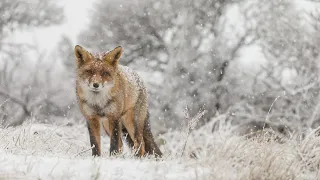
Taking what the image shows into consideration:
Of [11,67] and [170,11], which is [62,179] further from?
[11,67]

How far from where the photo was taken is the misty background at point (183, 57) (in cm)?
2070

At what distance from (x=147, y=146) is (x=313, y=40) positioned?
1278 centimetres

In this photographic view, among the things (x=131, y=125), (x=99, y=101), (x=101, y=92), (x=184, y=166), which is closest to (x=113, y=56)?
(x=101, y=92)

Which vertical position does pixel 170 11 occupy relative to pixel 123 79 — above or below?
above

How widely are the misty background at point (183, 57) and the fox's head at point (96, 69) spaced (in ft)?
41.3

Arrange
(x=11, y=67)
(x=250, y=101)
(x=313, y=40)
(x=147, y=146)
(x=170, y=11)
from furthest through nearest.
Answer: (x=11, y=67) < (x=170, y=11) < (x=250, y=101) < (x=313, y=40) < (x=147, y=146)

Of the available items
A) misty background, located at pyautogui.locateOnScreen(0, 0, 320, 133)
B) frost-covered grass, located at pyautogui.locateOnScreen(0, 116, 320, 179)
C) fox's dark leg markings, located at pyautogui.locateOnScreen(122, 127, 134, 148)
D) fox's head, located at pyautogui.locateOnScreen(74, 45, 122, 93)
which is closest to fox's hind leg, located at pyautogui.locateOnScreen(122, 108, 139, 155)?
fox's dark leg markings, located at pyautogui.locateOnScreen(122, 127, 134, 148)

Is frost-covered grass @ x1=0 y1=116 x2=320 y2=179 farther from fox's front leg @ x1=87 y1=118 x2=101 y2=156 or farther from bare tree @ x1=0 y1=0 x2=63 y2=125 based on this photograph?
bare tree @ x1=0 y1=0 x2=63 y2=125

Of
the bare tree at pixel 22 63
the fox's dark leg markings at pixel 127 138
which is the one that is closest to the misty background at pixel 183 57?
the bare tree at pixel 22 63

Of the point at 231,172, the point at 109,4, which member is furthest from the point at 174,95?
the point at 231,172

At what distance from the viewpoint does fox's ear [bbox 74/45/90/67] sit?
753cm

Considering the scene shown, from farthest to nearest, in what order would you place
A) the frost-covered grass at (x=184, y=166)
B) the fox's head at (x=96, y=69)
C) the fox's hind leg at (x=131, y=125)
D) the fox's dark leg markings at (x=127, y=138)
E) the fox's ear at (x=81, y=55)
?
the fox's dark leg markings at (x=127, y=138) → the fox's hind leg at (x=131, y=125) → the fox's ear at (x=81, y=55) → the fox's head at (x=96, y=69) → the frost-covered grass at (x=184, y=166)

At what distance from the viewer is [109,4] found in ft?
78.7

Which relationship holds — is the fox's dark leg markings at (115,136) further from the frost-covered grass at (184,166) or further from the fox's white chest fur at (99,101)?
the frost-covered grass at (184,166)
